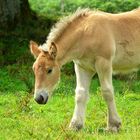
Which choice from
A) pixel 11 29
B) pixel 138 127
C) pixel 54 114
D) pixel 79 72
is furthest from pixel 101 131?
pixel 11 29

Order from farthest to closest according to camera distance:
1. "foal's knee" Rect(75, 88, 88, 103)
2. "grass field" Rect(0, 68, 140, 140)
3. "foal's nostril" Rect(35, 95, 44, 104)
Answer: "foal's knee" Rect(75, 88, 88, 103), "foal's nostril" Rect(35, 95, 44, 104), "grass field" Rect(0, 68, 140, 140)

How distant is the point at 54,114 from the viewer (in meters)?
12.0

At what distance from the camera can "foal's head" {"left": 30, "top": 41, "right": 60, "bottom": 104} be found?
9695 millimetres

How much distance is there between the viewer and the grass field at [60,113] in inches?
361

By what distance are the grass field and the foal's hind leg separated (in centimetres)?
18

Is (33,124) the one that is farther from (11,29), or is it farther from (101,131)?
(11,29)

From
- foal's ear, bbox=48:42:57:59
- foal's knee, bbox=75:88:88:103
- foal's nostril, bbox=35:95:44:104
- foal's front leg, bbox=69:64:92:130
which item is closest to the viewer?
foal's nostril, bbox=35:95:44:104

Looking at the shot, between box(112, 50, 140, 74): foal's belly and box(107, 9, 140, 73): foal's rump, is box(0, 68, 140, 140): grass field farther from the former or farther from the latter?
box(107, 9, 140, 73): foal's rump

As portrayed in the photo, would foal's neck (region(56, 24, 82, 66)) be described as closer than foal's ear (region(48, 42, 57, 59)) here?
No

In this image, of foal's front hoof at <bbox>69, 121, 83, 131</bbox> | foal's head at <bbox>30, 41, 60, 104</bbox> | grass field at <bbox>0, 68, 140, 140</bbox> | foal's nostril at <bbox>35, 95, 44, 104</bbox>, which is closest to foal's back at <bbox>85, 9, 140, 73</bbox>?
foal's head at <bbox>30, 41, 60, 104</bbox>

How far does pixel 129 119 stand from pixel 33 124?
2.13 m

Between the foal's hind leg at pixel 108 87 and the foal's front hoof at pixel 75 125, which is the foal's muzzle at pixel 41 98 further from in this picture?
the foal's hind leg at pixel 108 87

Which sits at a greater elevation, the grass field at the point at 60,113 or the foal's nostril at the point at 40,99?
the foal's nostril at the point at 40,99

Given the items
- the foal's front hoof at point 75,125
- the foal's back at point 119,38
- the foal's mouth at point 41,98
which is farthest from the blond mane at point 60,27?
the foal's front hoof at point 75,125
